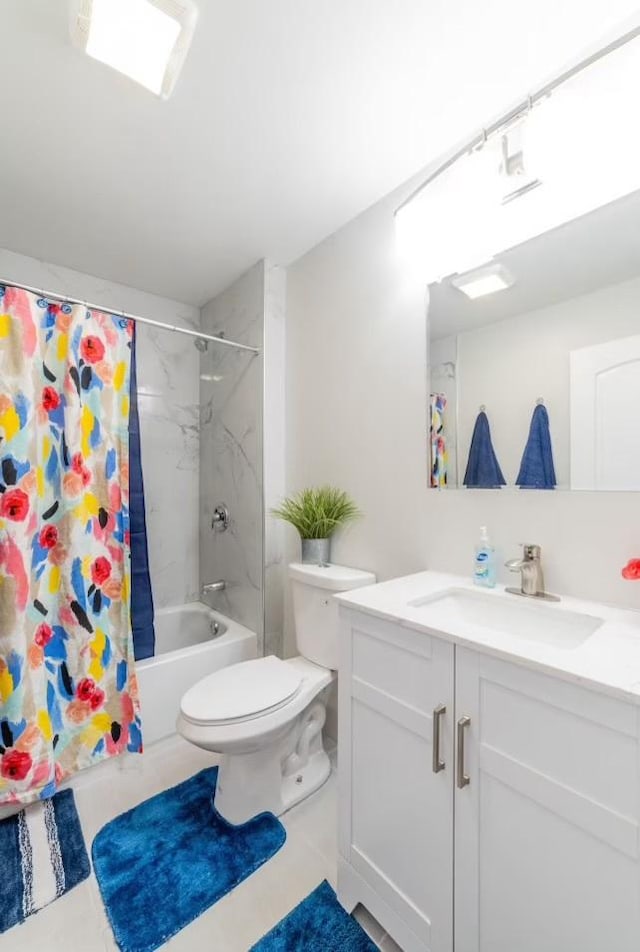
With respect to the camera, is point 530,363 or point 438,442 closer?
point 530,363

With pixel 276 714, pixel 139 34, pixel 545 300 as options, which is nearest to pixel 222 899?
pixel 276 714

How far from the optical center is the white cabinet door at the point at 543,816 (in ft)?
2.16

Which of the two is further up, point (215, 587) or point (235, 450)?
point (235, 450)

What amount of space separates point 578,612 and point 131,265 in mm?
2438

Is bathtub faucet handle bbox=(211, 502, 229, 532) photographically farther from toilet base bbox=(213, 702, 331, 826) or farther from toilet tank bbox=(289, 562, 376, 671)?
toilet base bbox=(213, 702, 331, 826)

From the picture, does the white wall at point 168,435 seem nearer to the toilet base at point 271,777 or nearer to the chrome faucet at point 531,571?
the toilet base at point 271,777

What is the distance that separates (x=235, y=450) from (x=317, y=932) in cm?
186

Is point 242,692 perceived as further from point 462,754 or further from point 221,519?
point 221,519

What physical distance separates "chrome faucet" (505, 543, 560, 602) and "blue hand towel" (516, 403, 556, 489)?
0.18 metres

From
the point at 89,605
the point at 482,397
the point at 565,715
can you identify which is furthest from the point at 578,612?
the point at 89,605

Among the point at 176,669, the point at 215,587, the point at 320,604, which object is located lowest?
the point at 176,669

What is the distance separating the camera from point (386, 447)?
1.62 metres

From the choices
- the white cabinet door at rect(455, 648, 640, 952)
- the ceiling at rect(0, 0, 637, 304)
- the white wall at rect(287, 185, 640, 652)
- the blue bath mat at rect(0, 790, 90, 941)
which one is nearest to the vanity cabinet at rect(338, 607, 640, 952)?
the white cabinet door at rect(455, 648, 640, 952)

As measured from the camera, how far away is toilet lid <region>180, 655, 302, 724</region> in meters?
1.33
